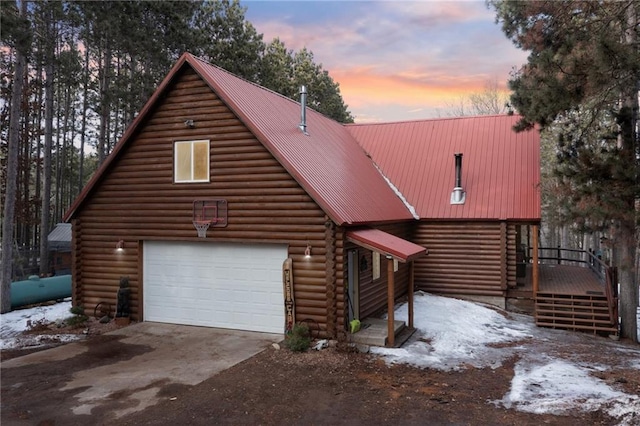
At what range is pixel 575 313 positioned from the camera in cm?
1223

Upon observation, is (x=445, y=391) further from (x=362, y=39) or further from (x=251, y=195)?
(x=362, y=39)

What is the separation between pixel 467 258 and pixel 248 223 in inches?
305

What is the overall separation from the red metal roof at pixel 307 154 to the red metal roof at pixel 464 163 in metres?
1.24

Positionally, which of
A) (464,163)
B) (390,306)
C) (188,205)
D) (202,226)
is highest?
(464,163)

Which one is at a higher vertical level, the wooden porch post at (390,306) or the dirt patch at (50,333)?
the wooden porch post at (390,306)

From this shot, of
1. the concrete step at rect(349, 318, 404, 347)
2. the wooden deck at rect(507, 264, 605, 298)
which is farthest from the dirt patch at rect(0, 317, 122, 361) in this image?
the wooden deck at rect(507, 264, 605, 298)

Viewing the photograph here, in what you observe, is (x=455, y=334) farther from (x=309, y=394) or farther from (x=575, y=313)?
(x=309, y=394)

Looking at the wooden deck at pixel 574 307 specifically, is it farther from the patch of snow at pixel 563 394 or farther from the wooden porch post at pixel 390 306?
the wooden porch post at pixel 390 306

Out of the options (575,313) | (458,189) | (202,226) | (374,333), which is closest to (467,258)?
(458,189)

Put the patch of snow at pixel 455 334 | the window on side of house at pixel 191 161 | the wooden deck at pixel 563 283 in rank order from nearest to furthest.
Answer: the patch of snow at pixel 455 334, the window on side of house at pixel 191 161, the wooden deck at pixel 563 283

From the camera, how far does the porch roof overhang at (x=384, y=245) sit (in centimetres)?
938

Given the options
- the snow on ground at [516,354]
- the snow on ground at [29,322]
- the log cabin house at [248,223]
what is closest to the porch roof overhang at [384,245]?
the log cabin house at [248,223]

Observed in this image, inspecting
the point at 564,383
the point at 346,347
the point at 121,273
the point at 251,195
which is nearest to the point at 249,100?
the point at 251,195

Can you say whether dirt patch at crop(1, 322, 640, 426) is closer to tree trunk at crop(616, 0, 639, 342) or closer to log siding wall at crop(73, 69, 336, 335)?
log siding wall at crop(73, 69, 336, 335)
